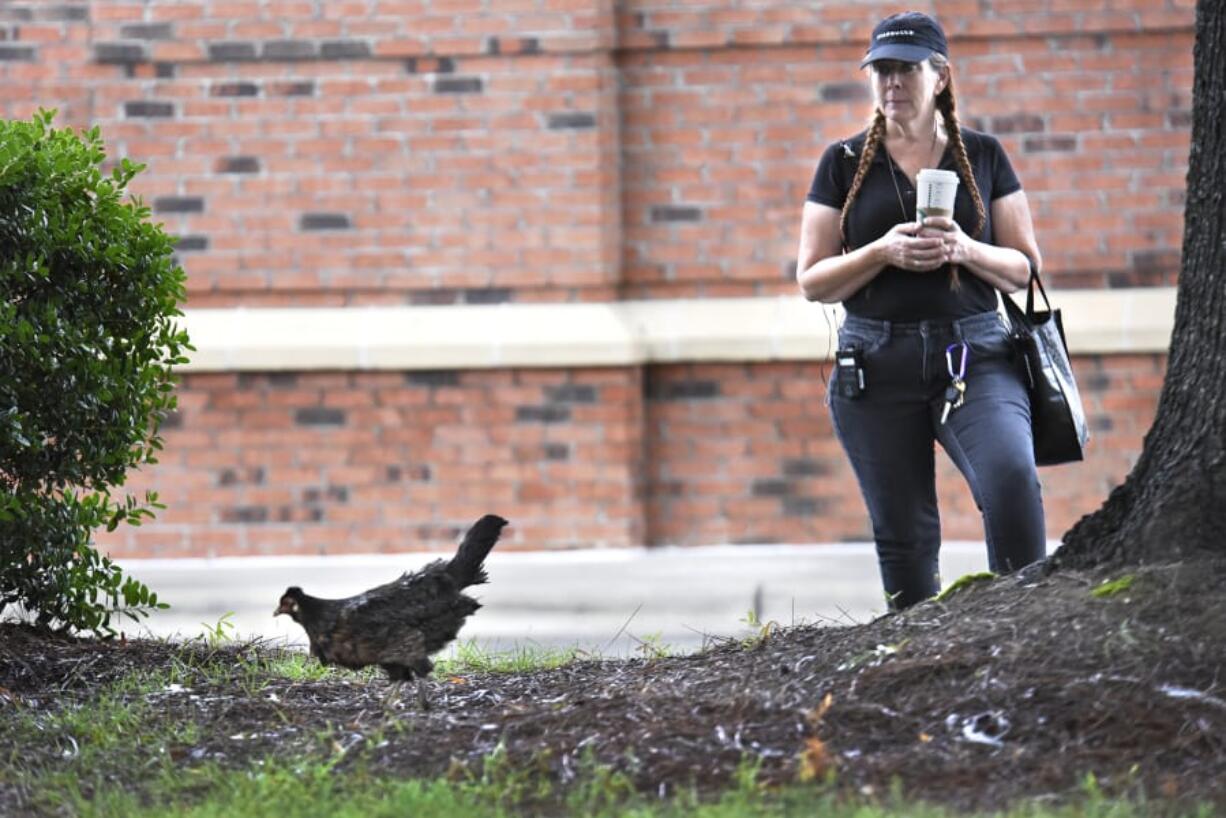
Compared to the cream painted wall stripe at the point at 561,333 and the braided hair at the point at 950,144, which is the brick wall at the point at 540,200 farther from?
the braided hair at the point at 950,144

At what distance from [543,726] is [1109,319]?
16.2 feet

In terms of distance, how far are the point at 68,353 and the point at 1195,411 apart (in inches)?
128

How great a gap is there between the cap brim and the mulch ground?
1.41m

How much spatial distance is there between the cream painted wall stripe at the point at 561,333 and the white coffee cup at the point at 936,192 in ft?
11.9

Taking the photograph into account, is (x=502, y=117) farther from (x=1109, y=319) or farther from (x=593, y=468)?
(x=1109, y=319)

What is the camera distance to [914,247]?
195 inches

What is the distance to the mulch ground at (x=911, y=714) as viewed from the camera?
399 cm

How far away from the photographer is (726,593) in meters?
8.54

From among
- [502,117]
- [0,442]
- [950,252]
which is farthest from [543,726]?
[502,117]

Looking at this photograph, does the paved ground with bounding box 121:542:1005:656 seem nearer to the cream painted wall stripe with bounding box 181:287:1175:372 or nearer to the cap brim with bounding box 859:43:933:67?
the cream painted wall stripe with bounding box 181:287:1175:372

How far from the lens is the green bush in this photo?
555 cm

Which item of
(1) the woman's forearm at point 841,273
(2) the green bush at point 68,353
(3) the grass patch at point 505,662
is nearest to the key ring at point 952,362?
(1) the woman's forearm at point 841,273

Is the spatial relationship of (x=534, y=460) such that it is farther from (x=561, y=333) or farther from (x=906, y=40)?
(x=906, y=40)

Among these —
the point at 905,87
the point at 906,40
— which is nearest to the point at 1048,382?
the point at 905,87
